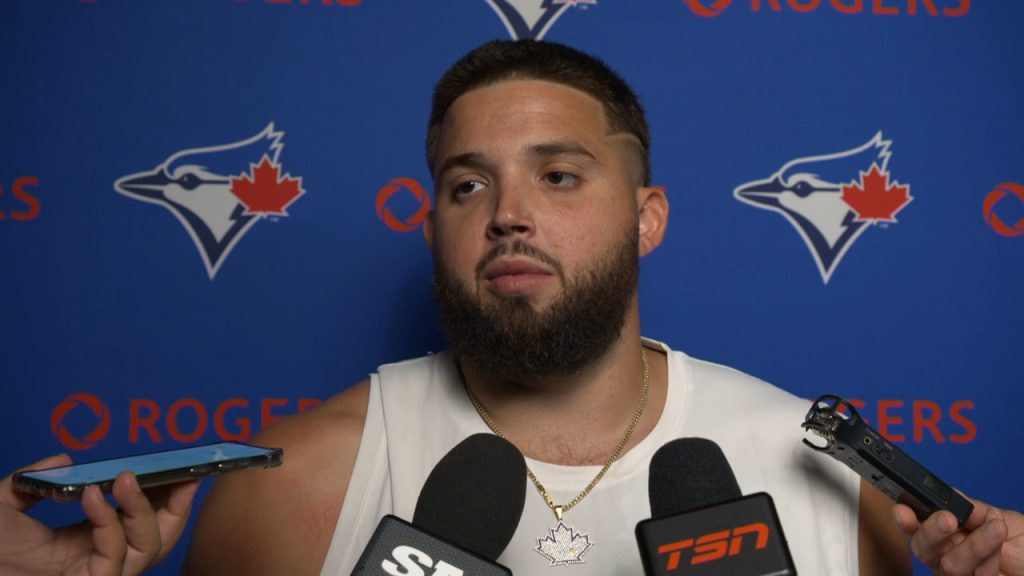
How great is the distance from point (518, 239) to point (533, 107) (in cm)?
24

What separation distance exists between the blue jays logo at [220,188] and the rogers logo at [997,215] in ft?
4.75

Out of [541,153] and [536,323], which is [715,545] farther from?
[541,153]

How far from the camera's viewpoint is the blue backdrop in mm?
2006

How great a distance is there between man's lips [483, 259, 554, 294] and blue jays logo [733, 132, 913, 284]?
2.61ft

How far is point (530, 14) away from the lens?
203 centimetres

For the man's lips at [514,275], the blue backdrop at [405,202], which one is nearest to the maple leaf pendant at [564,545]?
the man's lips at [514,275]

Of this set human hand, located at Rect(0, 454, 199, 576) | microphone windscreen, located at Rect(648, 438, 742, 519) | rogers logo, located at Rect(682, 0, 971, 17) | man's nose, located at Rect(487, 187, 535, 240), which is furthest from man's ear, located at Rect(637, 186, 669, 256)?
human hand, located at Rect(0, 454, 199, 576)

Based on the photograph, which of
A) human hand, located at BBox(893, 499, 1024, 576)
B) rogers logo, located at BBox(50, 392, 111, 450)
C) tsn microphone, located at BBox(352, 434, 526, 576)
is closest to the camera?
human hand, located at BBox(893, 499, 1024, 576)

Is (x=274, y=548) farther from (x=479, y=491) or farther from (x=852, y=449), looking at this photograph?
(x=852, y=449)

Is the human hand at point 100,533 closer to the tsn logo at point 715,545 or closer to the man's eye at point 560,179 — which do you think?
the tsn logo at point 715,545

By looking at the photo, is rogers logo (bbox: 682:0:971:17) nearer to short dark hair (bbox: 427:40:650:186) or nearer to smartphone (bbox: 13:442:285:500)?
short dark hair (bbox: 427:40:650:186)

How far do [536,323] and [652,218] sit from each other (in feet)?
1.24

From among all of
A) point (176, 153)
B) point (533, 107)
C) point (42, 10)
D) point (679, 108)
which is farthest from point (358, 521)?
point (42, 10)

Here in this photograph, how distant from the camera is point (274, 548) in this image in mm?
1384
